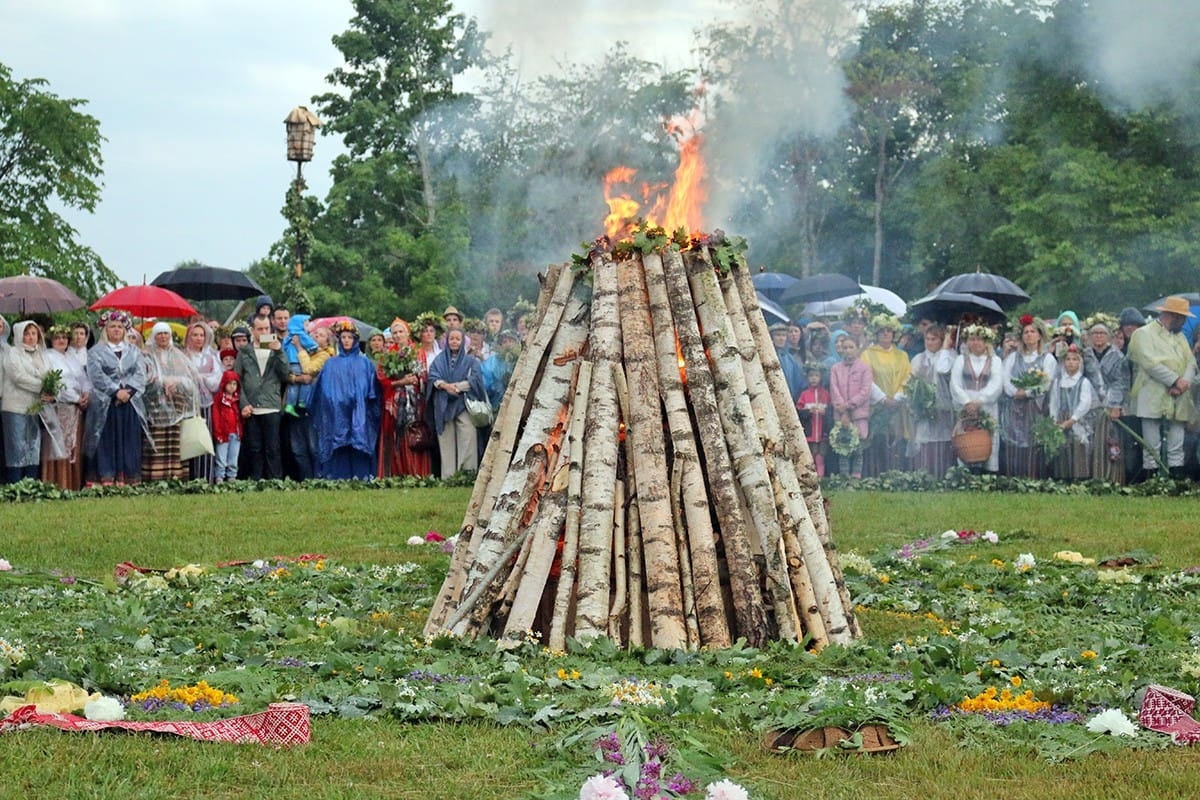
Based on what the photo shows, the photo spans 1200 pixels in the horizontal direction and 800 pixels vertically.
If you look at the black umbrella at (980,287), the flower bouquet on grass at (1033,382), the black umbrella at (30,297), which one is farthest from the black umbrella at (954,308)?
the black umbrella at (30,297)

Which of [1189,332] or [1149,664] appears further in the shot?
[1189,332]

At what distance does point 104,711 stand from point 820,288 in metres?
21.3

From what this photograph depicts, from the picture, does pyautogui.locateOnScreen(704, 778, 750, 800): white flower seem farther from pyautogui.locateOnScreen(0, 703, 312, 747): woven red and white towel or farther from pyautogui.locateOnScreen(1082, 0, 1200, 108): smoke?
pyautogui.locateOnScreen(1082, 0, 1200, 108): smoke

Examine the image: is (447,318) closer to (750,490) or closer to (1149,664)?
(750,490)

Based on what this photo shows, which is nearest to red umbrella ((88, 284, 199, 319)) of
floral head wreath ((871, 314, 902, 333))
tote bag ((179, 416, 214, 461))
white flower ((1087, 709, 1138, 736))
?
tote bag ((179, 416, 214, 461))

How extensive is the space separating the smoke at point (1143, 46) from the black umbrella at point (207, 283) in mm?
15165

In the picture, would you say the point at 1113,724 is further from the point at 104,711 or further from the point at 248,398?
the point at 248,398

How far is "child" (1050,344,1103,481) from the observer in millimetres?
21453

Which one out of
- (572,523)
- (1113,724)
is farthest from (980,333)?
(1113,724)

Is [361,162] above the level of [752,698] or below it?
above

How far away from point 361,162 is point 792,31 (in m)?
24.8

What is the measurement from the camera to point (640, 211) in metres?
10.0

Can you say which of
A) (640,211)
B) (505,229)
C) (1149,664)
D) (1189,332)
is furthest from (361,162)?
(1149,664)

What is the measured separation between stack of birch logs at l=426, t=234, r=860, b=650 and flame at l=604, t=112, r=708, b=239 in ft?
1.48
